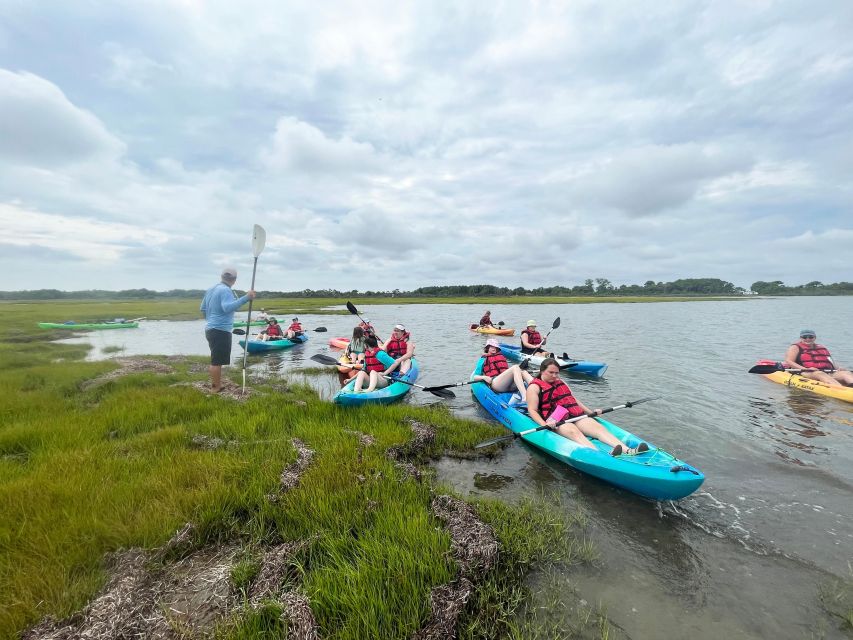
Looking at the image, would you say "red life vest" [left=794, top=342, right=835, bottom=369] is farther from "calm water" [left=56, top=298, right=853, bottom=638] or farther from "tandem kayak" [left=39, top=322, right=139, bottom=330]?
"tandem kayak" [left=39, top=322, right=139, bottom=330]

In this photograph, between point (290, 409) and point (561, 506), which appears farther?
point (290, 409)

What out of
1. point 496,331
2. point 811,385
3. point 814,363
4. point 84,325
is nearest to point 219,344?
point 811,385

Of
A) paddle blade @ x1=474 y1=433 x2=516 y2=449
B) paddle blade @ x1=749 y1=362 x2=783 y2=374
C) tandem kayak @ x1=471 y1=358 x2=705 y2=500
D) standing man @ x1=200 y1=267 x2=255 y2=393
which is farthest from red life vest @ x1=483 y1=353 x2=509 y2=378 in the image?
paddle blade @ x1=749 y1=362 x2=783 y2=374

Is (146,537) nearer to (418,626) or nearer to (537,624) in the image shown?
(418,626)

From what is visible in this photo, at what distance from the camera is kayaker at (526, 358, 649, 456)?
6.67m

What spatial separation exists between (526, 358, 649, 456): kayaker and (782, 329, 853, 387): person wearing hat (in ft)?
34.3

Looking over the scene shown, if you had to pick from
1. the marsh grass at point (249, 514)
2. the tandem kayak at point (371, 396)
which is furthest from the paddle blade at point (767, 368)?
the tandem kayak at point (371, 396)

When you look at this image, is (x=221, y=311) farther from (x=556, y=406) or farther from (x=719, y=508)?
(x=719, y=508)

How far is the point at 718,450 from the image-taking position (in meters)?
7.60

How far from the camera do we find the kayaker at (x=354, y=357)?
12.1 meters

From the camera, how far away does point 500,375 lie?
32.3ft

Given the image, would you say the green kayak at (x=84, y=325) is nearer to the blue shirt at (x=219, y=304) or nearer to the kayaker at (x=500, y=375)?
the blue shirt at (x=219, y=304)

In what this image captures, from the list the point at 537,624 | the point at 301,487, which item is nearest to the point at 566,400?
the point at 537,624

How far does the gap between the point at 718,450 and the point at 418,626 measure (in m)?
7.69
